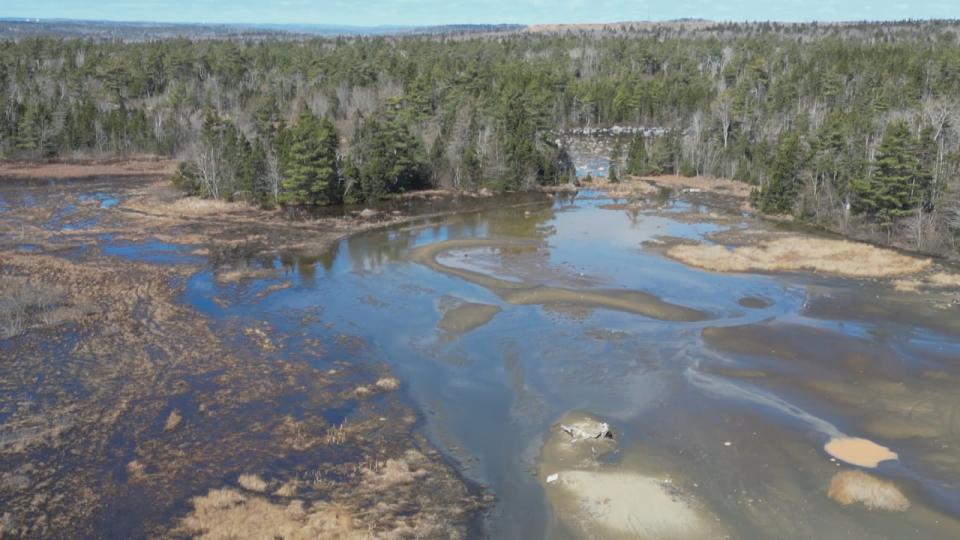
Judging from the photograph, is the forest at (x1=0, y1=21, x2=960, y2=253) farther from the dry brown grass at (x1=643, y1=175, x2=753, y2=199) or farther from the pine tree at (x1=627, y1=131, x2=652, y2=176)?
the dry brown grass at (x1=643, y1=175, x2=753, y2=199)

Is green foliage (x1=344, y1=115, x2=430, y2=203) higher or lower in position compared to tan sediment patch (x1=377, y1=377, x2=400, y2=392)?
higher

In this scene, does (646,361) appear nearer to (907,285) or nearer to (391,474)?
(391,474)

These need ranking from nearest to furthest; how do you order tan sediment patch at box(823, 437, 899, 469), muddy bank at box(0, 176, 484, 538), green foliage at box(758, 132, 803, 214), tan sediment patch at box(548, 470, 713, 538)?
tan sediment patch at box(548, 470, 713, 538) < muddy bank at box(0, 176, 484, 538) < tan sediment patch at box(823, 437, 899, 469) < green foliage at box(758, 132, 803, 214)

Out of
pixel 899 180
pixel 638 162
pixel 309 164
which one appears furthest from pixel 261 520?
pixel 638 162

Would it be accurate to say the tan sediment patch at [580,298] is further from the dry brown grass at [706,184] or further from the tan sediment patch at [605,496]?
the dry brown grass at [706,184]

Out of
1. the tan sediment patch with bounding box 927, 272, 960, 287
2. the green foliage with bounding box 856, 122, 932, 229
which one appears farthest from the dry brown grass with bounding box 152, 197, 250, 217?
the tan sediment patch with bounding box 927, 272, 960, 287

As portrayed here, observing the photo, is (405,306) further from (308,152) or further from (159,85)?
(159,85)

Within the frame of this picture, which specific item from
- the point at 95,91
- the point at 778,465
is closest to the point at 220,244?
the point at 778,465
